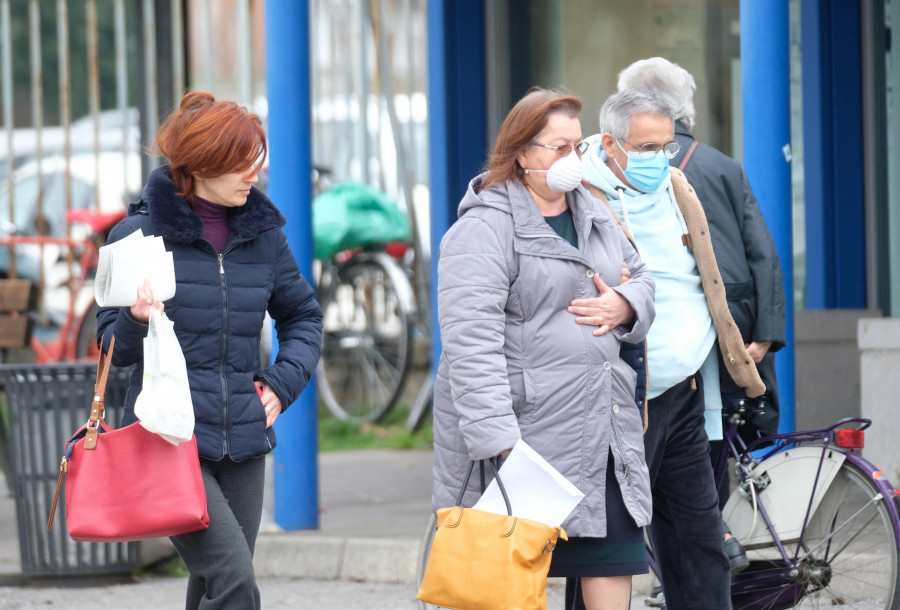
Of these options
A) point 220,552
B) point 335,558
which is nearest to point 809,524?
point 220,552

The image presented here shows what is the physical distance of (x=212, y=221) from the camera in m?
3.60

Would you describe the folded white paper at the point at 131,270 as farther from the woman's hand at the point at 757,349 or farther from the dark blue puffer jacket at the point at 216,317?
the woman's hand at the point at 757,349

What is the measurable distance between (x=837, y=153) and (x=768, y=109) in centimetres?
220

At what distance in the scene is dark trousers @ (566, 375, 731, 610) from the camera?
13.0 ft

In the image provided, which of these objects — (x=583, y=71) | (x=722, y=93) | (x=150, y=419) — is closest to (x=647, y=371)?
(x=150, y=419)

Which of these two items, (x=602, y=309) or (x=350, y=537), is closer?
(x=602, y=309)

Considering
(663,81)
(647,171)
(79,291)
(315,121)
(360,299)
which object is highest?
(315,121)

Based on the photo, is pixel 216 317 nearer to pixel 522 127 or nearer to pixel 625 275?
pixel 522 127

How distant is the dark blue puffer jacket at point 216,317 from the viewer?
346 cm

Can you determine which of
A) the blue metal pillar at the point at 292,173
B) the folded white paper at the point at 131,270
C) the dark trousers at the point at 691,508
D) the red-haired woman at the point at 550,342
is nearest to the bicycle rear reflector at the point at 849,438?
the dark trousers at the point at 691,508

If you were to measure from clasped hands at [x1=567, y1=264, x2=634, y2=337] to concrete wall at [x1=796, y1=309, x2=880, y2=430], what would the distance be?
375 cm

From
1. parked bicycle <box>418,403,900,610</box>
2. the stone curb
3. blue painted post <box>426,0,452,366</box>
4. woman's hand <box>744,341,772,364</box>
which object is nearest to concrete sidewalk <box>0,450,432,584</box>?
the stone curb

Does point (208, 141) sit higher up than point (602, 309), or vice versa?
point (208, 141)

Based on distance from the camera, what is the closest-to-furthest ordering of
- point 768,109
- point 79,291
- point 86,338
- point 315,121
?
point 768,109, point 86,338, point 79,291, point 315,121
